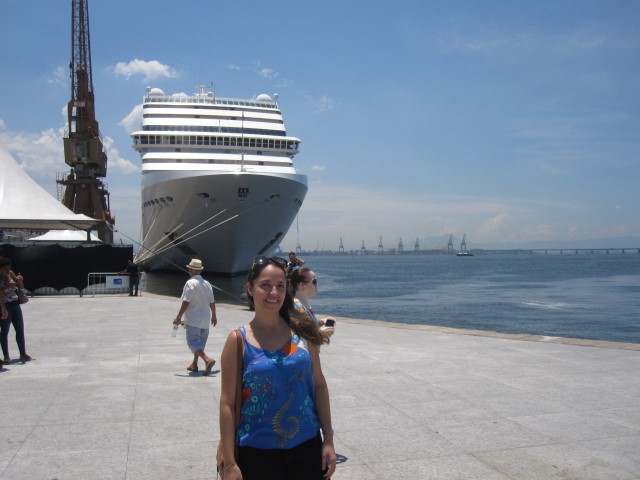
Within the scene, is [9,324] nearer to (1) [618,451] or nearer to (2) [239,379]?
(2) [239,379]

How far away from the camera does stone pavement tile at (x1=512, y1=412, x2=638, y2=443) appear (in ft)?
15.9

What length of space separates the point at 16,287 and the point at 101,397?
254cm

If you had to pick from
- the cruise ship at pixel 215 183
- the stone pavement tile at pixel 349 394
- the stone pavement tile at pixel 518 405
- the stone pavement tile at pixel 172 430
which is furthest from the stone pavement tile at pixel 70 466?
the cruise ship at pixel 215 183

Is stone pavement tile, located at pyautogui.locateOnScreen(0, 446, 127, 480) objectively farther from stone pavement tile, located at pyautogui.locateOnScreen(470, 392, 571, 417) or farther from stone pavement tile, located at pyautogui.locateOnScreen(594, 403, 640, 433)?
stone pavement tile, located at pyautogui.locateOnScreen(594, 403, 640, 433)

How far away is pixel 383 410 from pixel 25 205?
18.1 meters

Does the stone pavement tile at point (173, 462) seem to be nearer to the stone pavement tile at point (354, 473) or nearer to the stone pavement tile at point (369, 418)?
the stone pavement tile at point (354, 473)

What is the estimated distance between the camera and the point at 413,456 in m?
4.40

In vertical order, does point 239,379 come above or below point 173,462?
above

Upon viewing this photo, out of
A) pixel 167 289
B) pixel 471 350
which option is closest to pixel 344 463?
pixel 471 350

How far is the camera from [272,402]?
2.68m

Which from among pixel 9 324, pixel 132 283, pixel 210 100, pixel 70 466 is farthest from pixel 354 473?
pixel 210 100

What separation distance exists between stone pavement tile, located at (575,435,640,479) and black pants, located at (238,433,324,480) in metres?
2.58

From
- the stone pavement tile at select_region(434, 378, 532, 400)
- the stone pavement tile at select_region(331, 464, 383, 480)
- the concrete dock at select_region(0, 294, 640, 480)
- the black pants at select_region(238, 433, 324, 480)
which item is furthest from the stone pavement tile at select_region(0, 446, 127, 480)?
the stone pavement tile at select_region(434, 378, 532, 400)

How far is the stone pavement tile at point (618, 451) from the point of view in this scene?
4.27 metres
